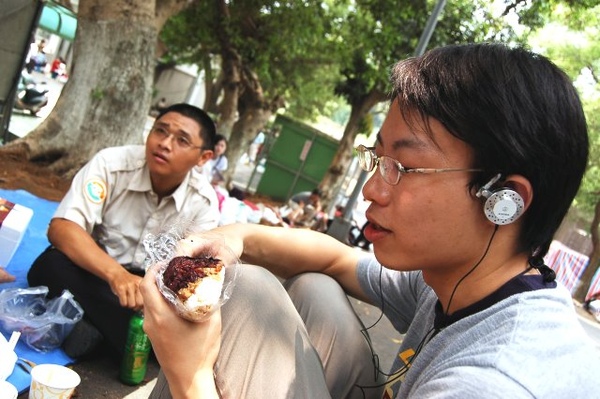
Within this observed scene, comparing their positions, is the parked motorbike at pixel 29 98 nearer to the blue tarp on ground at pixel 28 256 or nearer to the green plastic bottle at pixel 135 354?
the blue tarp on ground at pixel 28 256

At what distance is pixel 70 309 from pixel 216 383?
184cm

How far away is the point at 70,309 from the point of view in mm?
2885

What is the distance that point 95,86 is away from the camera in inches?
265

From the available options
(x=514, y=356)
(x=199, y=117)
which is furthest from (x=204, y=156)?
(x=514, y=356)

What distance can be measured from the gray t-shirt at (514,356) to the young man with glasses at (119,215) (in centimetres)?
183

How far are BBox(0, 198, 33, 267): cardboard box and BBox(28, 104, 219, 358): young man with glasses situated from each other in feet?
0.77

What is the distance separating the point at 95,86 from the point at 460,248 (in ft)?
21.5

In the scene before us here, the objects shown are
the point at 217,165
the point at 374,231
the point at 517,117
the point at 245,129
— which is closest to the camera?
the point at 517,117

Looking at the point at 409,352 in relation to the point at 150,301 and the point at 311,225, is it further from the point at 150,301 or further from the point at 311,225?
the point at 311,225

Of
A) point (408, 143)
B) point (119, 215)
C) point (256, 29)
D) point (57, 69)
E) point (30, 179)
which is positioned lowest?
point (57, 69)

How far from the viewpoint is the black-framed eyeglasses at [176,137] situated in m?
3.35

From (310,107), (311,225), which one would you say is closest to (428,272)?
(311,225)

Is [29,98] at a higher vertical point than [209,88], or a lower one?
lower

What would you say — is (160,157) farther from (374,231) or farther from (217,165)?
(217,165)
